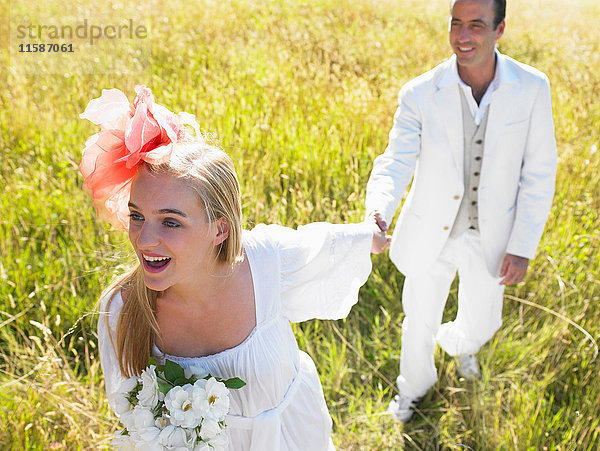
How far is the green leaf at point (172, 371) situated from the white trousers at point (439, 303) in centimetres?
158

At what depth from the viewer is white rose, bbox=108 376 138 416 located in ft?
6.04

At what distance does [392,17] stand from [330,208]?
4.17m

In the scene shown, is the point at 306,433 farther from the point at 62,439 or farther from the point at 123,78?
the point at 123,78

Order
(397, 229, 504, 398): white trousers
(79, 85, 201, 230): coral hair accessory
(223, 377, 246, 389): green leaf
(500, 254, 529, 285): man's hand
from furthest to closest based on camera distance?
(397, 229, 504, 398): white trousers → (500, 254, 529, 285): man's hand → (223, 377, 246, 389): green leaf → (79, 85, 201, 230): coral hair accessory

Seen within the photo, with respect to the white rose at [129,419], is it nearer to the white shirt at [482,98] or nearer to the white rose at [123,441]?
the white rose at [123,441]

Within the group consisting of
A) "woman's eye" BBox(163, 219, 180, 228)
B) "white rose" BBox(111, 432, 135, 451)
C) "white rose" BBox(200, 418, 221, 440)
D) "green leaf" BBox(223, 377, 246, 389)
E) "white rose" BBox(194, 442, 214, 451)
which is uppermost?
"woman's eye" BBox(163, 219, 180, 228)

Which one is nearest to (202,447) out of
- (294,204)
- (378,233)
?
(378,233)

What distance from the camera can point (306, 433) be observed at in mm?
2178

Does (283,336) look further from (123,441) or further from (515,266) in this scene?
(515,266)

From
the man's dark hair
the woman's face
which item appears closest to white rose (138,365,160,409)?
the woman's face

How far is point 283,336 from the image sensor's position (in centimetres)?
205

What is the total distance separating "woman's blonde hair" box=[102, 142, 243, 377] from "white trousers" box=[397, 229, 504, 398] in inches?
54.7

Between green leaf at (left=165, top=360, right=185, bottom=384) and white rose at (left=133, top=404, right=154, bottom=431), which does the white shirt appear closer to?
A: green leaf at (left=165, top=360, right=185, bottom=384)

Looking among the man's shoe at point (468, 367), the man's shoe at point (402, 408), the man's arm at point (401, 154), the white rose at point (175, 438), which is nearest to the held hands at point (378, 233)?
the man's arm at point (401, 154)
